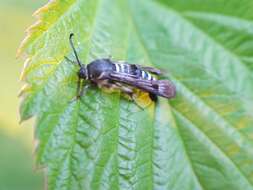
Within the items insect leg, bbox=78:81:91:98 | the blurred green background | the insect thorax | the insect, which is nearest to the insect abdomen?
the insect

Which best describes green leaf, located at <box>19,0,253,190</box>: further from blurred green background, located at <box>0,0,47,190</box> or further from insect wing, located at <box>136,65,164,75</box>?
blurred green background, located at <box>0,0,47,190</box>

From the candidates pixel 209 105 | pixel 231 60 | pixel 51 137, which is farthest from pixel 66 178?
pixel 231 60

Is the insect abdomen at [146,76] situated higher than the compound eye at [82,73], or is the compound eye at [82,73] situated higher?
the insect abdomen at [146,76]

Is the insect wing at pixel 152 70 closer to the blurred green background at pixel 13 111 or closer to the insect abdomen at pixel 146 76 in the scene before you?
the insect abdomen at pixel 146 76

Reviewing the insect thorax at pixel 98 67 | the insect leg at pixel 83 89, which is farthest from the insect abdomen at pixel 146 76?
the insect leg at pixel 83 89

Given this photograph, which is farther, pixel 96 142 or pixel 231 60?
pixel 231 60

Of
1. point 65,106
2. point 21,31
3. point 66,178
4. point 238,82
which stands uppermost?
point 21,31

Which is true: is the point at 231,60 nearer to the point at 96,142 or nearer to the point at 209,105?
the point at 209,105

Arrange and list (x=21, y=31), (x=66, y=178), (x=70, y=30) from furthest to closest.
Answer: (x=21, y=31)
(x=70, y=30)
(x=66, y=178)
